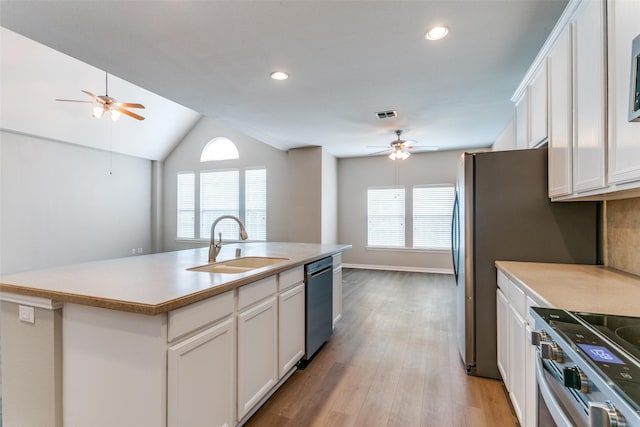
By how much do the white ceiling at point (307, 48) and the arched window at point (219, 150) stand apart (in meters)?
3.54

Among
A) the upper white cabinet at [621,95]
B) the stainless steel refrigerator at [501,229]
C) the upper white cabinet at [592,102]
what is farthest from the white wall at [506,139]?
the upper white cabinet at [621,95]

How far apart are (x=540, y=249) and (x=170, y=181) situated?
8.41m

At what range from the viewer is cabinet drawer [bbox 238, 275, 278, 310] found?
1722 millimetres

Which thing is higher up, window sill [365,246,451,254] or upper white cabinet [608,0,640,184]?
upper white cabinet [608,0,640,184]

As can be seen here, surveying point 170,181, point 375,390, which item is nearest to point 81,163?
point 170,181

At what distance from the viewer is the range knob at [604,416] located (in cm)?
65

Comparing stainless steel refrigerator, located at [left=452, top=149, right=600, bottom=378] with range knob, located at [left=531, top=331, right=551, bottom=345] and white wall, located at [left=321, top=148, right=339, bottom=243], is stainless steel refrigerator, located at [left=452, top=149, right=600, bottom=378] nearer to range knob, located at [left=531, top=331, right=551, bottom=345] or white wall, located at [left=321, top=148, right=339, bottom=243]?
range knob, located at [left=531, top=331, right=551, bottom=345]

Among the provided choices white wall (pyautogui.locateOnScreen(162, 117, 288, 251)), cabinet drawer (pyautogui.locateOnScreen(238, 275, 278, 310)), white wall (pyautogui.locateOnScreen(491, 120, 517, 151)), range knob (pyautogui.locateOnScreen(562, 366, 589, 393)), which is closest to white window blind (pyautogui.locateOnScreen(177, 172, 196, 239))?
white wall (pyautogui.locateOnScreen(162, 117, 288, 251))

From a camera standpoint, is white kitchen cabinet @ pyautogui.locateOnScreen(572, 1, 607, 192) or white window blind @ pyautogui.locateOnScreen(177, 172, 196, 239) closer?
white kitchen cabinet @ pyautogui.locateOnScreen(572, 1, 607, 192)

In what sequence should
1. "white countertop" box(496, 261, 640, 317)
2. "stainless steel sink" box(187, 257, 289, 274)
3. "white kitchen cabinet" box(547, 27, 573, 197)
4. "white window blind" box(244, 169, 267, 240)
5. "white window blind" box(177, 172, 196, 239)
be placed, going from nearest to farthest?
"white countertop" box(496, 261, 640, 317) < "white kitchen cabinet" box(547, 27, 573, 197) < "stainless steel sink" box(187, 257, 289, 274) < "white window blind" box(244, 169, 267, 240) < "white window blind" box(177, 172, 196, 239)

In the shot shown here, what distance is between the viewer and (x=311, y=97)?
3531mm

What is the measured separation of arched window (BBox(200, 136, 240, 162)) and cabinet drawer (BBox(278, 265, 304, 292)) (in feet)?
18.6

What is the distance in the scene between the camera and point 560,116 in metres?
1.95

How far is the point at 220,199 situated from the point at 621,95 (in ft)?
24.5
